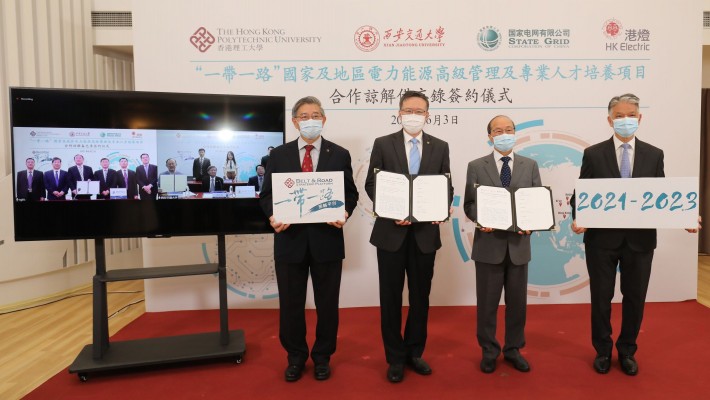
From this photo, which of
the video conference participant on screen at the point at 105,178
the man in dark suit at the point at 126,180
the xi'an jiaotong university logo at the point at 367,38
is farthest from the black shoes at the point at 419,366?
the xi'an jiaotong university logo at the point at 367,38

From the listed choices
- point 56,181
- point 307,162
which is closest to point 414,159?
point 307,162

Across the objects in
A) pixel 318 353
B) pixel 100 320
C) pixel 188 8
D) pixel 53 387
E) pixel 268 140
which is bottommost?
pixel 53 387

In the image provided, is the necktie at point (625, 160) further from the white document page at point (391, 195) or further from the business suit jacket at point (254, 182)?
the business suit jacket at point (254, 182)

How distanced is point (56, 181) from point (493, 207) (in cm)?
268

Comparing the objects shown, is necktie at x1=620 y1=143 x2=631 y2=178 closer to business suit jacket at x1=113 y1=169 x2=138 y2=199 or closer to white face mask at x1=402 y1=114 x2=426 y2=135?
white face mask at x1=402 y1=114 x2=426 y2=135

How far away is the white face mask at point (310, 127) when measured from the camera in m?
2.55

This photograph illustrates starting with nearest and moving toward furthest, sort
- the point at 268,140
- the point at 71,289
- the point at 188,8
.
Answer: the point at 268,140, the point at 188,8, the point at 71,289

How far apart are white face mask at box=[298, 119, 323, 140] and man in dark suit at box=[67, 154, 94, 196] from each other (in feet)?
4.55

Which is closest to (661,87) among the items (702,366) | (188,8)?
(702,366)

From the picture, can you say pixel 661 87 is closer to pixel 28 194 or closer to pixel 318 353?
pixel 318 353

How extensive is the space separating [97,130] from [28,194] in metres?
0.55

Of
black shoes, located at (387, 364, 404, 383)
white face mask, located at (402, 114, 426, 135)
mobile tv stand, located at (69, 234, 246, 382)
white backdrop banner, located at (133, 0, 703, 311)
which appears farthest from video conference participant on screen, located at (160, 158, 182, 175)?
black shoes, located at (387, 364, 404, 383)

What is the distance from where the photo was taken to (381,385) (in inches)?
98.7

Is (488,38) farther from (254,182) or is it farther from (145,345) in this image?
(145,345)
